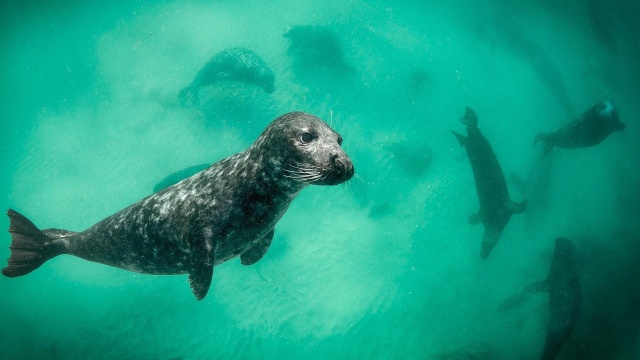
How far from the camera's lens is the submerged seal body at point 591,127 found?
10430 millimetres

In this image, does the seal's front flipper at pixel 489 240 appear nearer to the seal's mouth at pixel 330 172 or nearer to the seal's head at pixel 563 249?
the seal's head at pixel 563 249

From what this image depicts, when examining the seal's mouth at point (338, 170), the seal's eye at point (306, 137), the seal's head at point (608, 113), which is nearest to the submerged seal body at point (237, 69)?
the seal's head at point (608, 113)

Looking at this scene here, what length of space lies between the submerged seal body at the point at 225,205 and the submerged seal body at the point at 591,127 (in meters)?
12.7

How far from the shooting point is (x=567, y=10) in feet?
80.7

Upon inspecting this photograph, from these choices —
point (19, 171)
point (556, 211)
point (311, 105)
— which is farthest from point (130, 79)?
point (556, 211)

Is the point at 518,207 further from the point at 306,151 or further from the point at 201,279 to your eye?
the point at 201,279

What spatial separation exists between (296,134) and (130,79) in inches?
996

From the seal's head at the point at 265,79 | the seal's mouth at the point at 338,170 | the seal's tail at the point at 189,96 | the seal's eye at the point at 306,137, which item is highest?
the seal's eye at the point at 306,137

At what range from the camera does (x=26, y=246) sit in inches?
191

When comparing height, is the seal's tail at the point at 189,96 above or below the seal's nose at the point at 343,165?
below

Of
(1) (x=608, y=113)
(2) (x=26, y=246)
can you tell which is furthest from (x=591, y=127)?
(2) (x=26, y=246)

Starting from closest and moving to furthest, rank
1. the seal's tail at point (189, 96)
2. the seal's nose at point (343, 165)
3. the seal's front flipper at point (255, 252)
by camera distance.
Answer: the seal's nose at point (343, 165), the seal's front flipper at point (255, 252), the seal's tail at point (189, 96)

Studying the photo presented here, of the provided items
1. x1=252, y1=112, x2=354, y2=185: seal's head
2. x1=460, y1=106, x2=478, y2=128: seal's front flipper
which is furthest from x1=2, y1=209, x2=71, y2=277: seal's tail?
x1=460, y1=106, x2=478, y2=128: seal's front flipper

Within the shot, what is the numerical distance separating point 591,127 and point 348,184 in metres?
10.4
